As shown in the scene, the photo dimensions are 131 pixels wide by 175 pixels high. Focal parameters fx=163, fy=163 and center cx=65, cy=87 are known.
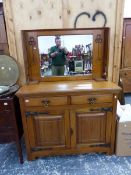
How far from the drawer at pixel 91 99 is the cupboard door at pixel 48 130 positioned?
0.17 meters

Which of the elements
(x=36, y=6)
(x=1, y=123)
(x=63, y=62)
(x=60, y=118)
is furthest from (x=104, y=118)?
(x=36, y=6)

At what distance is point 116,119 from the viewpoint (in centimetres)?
180

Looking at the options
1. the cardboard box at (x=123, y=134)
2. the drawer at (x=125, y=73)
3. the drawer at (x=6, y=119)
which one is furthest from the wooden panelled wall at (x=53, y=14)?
the drawer at (x=125, y=73)

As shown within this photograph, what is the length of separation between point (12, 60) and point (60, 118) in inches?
33.7

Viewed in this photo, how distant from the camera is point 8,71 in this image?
6.27 feet

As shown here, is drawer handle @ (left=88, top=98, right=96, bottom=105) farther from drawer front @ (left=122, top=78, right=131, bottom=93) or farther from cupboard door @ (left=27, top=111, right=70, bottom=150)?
drawer front @ (left=122, top=78, right=131, bottom=93)

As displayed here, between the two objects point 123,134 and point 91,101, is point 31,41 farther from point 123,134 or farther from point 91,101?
point 123,134

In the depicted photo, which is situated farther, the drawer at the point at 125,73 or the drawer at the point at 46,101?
the drawer at the point at 125,73

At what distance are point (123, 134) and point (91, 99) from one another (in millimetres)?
573

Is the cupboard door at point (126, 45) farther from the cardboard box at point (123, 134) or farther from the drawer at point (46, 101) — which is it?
the drawer at point (46, 101)

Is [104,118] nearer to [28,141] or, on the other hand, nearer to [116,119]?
[116,119]

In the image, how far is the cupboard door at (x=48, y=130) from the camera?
5.60 feet

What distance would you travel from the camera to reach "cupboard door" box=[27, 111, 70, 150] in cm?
171

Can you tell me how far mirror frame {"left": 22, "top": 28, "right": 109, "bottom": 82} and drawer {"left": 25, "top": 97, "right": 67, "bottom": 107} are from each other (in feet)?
1.24
